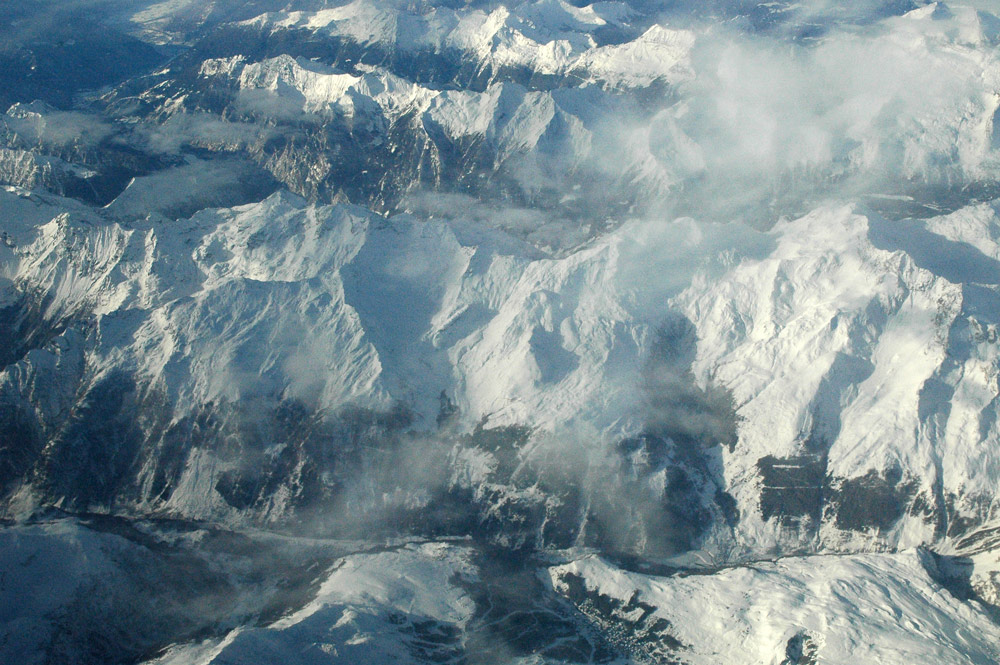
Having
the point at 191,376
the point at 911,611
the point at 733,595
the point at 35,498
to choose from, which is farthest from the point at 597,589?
the point at 35,498

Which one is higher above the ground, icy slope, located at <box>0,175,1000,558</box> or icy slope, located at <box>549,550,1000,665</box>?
icy slope, located at <box>0,175,1000,558</box>

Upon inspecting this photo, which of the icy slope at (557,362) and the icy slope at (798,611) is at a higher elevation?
the icy slope at (557,362)

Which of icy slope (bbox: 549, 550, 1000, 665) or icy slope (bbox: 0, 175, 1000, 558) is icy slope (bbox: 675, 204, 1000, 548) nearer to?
icy slope (bbox: 0, 175, 1000, 558)

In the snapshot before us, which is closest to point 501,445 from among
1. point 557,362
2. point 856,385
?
point 557,362

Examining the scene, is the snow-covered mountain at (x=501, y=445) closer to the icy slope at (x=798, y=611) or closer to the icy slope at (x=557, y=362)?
the icy slope at (x=798, y=611)

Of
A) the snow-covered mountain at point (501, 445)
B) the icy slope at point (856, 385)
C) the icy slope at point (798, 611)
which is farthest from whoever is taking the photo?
the icy slope at point (856, 385)

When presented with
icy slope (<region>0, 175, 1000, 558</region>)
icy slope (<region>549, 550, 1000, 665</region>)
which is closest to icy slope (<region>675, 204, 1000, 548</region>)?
icy slope (<region>0, 175, 1000, 558</region>)

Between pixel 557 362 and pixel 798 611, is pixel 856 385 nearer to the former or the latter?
pixel 798 611

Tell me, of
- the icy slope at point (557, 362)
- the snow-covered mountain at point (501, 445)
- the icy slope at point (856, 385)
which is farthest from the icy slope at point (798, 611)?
the icy slope at point (557, 362)

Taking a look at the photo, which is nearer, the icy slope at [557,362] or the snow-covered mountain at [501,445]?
the snow-covered mountain at [501,445]

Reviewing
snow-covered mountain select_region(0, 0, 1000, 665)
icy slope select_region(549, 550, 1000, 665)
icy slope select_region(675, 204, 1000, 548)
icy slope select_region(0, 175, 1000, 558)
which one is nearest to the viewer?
icy slope select_region(549, 550, 1000, 665)

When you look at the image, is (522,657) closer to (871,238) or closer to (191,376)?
(191,376)
